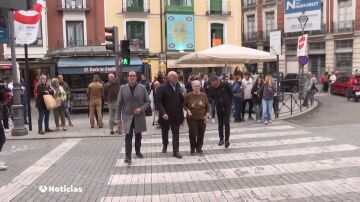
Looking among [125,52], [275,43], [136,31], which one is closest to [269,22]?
[136,31]

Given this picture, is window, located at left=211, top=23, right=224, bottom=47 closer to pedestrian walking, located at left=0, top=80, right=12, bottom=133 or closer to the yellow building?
the yellow building

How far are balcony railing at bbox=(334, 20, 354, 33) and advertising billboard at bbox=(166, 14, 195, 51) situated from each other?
15337 millimetres

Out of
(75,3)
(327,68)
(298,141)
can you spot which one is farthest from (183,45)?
(298,141)

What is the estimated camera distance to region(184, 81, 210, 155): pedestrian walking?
336 inches

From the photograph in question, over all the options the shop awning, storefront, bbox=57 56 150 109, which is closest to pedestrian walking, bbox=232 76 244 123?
storefront, bbox=57 56 150 109

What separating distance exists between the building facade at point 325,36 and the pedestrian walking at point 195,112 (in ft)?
87.7

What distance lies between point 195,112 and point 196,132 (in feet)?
1.37

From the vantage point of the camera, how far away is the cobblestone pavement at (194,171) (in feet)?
19.5

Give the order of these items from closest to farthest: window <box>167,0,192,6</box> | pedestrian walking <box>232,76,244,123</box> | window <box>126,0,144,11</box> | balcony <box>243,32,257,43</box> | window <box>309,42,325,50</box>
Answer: pedestrian walking <box>232,76,244,123</box>, window <box>126,0,144,11</box>, window <box>167,0,192,6</box>, window <box>309,42,325,50</box>, balcony <box>243,32,257,43</box>

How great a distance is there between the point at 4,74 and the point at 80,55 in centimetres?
821

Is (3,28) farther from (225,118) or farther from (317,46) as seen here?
(317,46)

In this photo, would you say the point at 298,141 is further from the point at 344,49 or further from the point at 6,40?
the point at 344,49

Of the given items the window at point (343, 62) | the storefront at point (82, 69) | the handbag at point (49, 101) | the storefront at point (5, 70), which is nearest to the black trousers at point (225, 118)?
the handbag at point (49, 101)

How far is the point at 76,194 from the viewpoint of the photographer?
6.01 m
